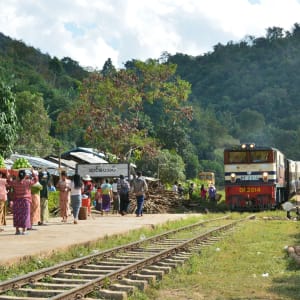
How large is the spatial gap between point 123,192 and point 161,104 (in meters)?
75.4

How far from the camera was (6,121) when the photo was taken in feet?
94.7

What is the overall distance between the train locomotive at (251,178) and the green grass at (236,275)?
533 inches

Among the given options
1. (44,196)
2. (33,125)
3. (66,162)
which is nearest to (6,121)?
(44,196)

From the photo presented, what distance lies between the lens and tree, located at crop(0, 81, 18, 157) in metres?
28.1

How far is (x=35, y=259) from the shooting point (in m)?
10.5

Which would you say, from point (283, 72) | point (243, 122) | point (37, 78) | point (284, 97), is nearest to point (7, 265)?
point (37, 78)

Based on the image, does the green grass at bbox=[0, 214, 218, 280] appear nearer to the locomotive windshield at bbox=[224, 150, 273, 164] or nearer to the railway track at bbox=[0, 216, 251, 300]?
the railway track at bbox=[0, 216, 251, 300]

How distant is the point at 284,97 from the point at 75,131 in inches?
2939

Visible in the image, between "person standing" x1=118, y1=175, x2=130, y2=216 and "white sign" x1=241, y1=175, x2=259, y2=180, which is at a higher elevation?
"white sign" x1=241, y1=175, x2=259, y2=180

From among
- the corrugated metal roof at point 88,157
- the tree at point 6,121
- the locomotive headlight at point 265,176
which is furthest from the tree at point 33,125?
the locomotive headlight at point 265,176

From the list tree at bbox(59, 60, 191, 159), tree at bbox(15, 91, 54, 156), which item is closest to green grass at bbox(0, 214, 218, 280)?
tree at bbox(59, 60, 191, 159)

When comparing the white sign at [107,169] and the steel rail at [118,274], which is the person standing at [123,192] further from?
the steel rail at [118,274]

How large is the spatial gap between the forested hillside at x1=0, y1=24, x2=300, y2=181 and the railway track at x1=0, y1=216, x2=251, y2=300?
17.6 meters

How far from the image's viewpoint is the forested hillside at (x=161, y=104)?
37406mm
